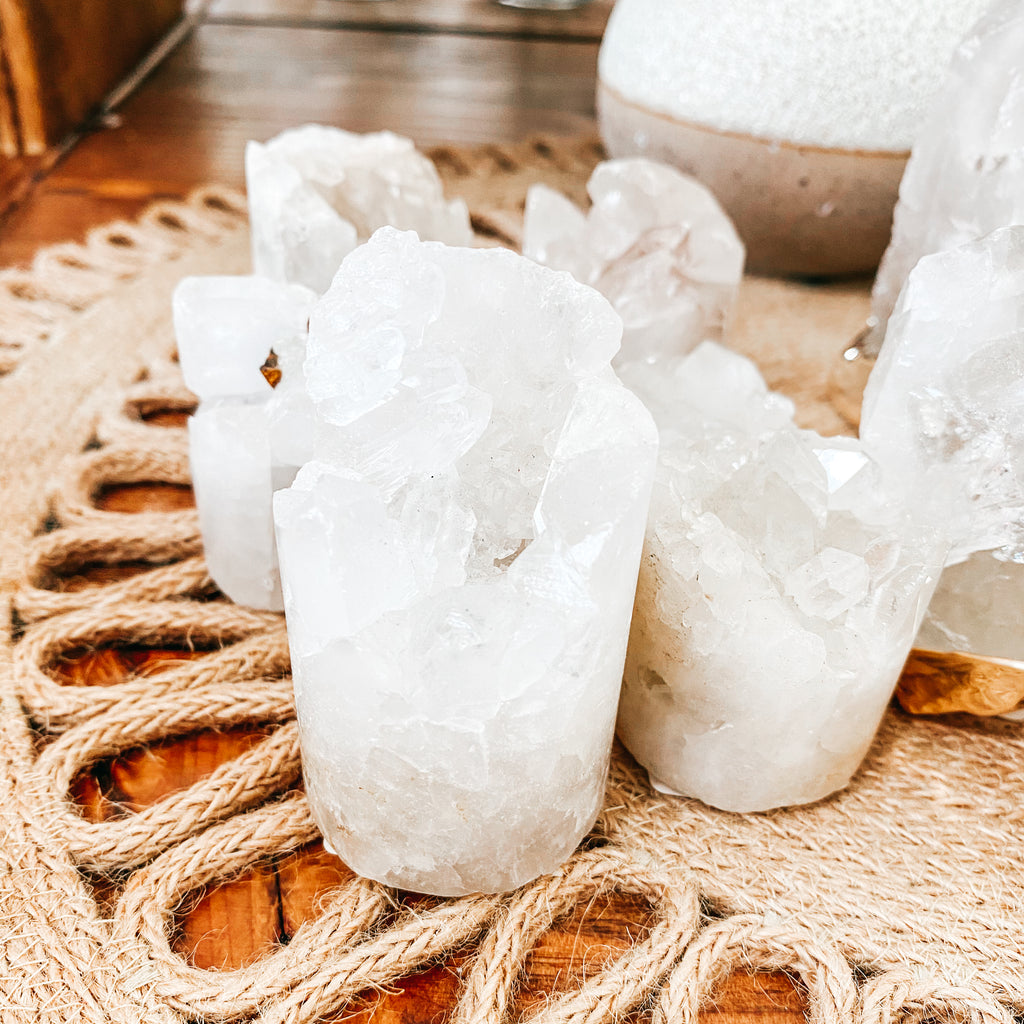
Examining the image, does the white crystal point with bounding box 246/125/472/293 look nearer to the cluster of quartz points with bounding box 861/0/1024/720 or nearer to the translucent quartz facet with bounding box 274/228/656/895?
the translucent quartz facet with bounding box 274/228/656/895

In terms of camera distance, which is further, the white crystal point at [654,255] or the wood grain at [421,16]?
the wood grain at [421,16]

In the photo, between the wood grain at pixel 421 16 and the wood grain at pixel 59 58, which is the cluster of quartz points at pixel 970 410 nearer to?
the wood grain at pixel 59 58

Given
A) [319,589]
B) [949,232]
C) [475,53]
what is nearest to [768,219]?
[949,232]

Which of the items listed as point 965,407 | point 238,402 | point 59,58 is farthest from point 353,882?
point 59,58

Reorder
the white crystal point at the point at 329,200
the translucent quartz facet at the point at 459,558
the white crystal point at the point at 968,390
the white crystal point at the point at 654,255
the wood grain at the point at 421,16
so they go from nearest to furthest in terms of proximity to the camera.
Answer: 1. the translucent quartz facet at the point at 459,558
2. the white crystal point at the point at 968,390
3. the white crystal point at the point at 329,200
4. the white crystal point at the point at 654,255
5. the wood grain at the point at 421,16

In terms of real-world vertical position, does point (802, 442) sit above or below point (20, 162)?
above

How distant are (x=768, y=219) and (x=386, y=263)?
2.54 feet

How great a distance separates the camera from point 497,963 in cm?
54

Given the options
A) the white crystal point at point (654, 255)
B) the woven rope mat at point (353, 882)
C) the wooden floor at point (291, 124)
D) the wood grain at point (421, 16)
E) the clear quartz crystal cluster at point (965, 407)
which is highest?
the clear quartz crystal cluster at point (965, 407)

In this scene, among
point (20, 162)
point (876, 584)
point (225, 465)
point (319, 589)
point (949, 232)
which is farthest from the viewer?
Answer: point (20, 162)

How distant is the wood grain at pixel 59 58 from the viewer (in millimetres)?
1453

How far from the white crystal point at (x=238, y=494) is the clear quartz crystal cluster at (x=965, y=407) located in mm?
403

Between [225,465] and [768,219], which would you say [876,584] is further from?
[768,219]

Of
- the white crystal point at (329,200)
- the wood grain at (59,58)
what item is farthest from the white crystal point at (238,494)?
the wood grain at (59,58)
